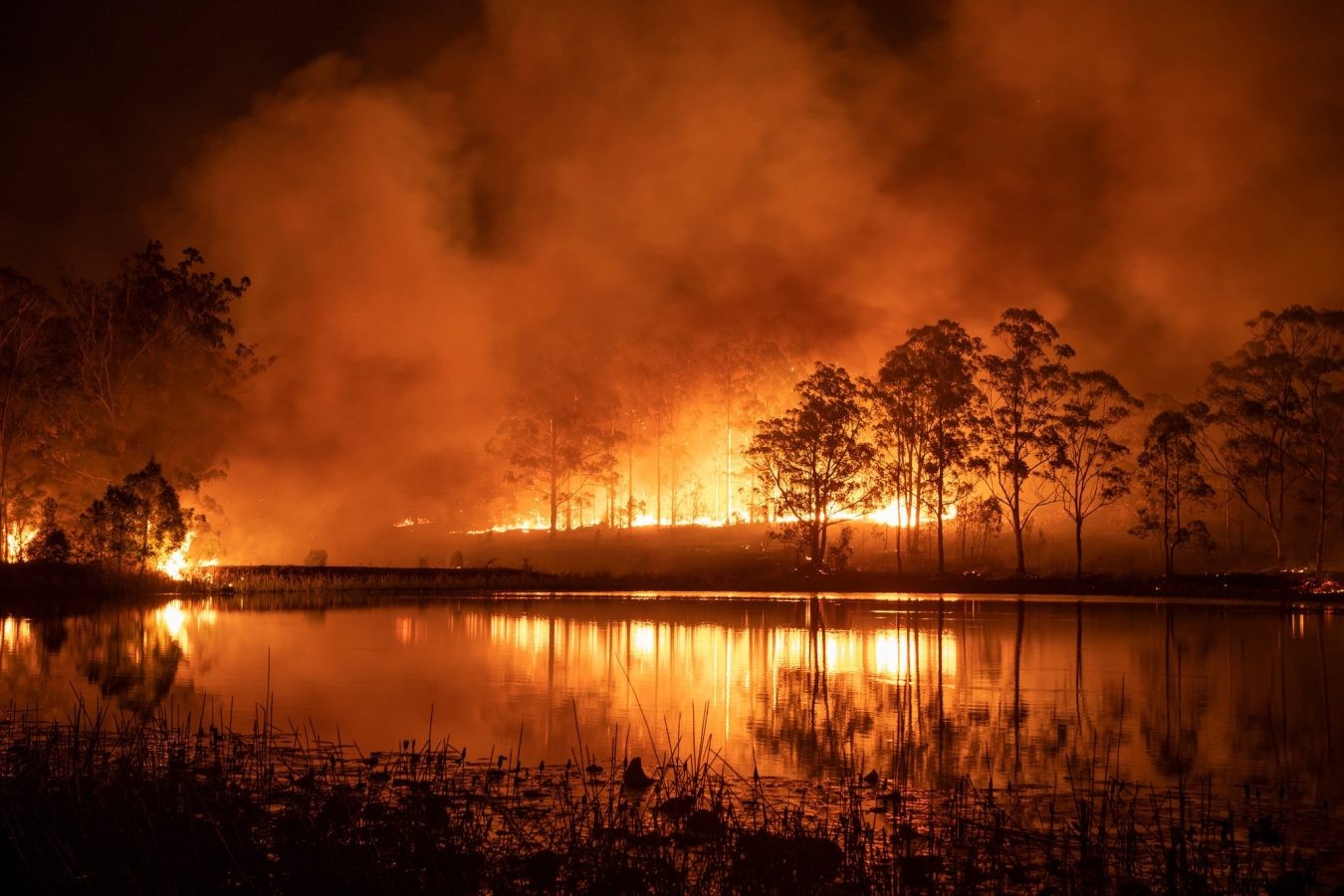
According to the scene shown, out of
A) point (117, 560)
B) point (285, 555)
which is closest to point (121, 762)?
point (117, 560)

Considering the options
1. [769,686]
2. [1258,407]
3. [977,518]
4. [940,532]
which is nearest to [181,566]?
[940,532]

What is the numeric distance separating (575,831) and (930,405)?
67.2 meters

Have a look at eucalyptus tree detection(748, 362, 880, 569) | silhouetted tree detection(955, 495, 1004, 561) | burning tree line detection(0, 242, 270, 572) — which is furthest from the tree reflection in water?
silhouetted tree detection(955, 495, 1004, 561)

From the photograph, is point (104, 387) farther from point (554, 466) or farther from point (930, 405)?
point (930, 405)

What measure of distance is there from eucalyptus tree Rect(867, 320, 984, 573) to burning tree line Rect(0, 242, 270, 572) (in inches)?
1598

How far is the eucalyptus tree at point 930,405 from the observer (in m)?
73.1

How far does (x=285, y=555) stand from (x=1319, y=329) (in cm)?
8046

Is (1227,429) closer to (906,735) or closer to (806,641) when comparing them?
(806,641)

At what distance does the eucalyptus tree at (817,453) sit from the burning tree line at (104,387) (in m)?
33.6

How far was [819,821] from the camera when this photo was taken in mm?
10055

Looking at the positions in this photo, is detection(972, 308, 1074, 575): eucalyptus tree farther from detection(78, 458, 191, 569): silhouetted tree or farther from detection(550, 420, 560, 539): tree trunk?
detection(78, 458, 191, 569): silhouetted tree

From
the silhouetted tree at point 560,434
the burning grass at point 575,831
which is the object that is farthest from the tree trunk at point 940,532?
the burning grass at point 575,831

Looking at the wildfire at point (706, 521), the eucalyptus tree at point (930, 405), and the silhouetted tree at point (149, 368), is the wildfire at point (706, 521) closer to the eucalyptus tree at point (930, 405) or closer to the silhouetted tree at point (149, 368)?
the eucalyptus tree at point (930, 405)

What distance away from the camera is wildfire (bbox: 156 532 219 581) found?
52.7 meters
